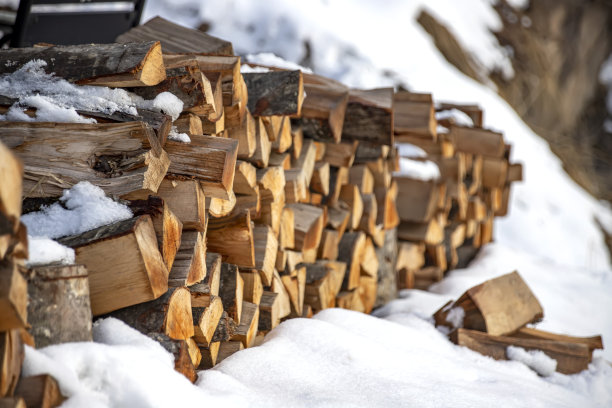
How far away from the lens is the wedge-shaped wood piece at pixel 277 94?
6.89 feet

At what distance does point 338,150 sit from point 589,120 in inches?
340

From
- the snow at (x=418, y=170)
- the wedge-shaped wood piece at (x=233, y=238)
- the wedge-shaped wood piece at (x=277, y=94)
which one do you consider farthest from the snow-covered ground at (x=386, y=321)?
the wedge-shaped wood piece at (x=277, y=94)

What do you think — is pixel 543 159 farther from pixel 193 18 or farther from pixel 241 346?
pixel 241 346

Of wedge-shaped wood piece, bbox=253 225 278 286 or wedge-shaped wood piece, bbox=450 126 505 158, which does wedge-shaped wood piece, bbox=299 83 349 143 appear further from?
wedge-shaped wood piece, bbox=450 126 505 158

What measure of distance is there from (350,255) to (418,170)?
0.92 m

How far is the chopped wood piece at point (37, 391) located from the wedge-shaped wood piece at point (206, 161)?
66 cm

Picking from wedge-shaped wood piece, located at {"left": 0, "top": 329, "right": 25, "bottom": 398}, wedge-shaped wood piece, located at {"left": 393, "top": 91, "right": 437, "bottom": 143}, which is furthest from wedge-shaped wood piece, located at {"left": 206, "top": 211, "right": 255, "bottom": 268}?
wedge-shaped wood piece, located at {"left": 393, "top": 91, "right": 437, "bottom": 143}

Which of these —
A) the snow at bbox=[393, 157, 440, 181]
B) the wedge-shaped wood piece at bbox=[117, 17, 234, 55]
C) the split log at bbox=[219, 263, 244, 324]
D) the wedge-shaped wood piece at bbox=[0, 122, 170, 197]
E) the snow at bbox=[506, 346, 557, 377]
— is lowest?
the snow at bbox=[506, 346, 557, 377]

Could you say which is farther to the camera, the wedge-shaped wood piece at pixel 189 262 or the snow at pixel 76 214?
the wedge-shaped wood piece at pixel 189 262

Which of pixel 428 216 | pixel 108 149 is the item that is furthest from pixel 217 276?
pixel 428 216

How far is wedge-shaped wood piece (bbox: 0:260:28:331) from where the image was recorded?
1047 mm

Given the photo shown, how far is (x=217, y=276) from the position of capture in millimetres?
1808

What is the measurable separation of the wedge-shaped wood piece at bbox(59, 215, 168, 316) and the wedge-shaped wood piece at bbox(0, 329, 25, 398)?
0.25 meters

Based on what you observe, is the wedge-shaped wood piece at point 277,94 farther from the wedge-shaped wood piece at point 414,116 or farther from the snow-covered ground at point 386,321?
the wedge-shaped wood piece at point 414,116
